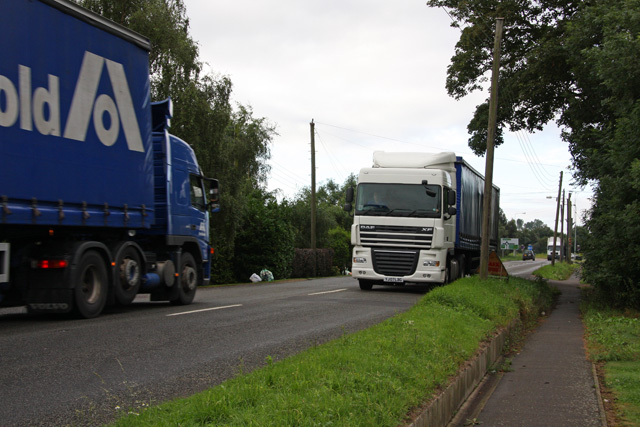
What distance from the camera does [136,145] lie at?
39.0 feet

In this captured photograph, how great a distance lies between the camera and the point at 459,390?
664 centimetres

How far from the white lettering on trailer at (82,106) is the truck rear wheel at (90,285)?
1.90 meters

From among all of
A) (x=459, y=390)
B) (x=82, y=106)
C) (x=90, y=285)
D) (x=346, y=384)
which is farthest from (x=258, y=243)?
(x=346, y=384)

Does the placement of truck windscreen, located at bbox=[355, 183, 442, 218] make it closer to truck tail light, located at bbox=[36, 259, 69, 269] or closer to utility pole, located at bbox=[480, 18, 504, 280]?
utility pole, located at bbox=[480, 18, 504, 280]

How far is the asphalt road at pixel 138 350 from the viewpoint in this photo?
5.46 metres

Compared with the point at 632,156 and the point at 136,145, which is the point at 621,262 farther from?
the point at 136,145

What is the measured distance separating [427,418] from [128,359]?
Answer: 3.62 meters

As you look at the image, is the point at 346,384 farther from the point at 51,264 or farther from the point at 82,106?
the point at 82,106

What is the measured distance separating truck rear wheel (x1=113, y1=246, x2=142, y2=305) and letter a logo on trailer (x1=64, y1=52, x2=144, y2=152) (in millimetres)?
1873

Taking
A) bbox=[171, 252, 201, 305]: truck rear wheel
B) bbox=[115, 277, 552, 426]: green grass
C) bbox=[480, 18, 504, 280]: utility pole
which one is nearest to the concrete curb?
bbox=[115, 277, 552, 426]: green grass

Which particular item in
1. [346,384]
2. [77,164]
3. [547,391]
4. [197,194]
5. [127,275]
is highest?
[77,164]

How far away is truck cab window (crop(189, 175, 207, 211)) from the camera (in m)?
14.5

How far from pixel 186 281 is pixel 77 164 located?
4530 millimetres

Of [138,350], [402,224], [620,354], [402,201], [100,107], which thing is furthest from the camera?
[402,201]
